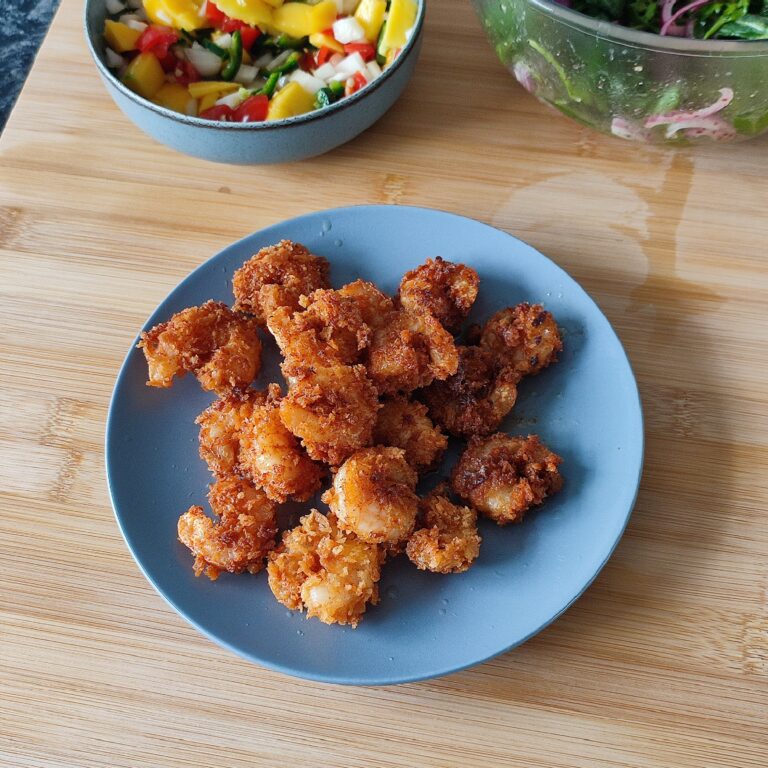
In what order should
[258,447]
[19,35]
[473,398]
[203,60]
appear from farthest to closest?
1. [19,35]
2. [203,60]
3. [473,398]
4. [258,447]

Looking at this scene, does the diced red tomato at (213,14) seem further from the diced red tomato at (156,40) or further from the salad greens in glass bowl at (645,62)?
the salad greens in glass bowl at (645,62)

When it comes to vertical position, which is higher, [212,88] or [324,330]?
[212,88]

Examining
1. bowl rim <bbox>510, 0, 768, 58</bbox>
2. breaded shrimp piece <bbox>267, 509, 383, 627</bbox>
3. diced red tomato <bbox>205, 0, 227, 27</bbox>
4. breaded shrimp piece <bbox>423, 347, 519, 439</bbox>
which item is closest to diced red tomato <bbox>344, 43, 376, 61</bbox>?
diced red tomato <bbox>205, 0, 227, 27</bbox>

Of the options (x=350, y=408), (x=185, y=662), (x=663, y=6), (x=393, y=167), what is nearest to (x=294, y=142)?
(x=393, y=167)

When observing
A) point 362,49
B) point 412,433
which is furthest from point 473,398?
point 362,49

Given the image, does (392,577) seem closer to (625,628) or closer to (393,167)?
Result: (625,628)

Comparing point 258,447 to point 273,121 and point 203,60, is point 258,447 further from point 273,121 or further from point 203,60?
point 203,60

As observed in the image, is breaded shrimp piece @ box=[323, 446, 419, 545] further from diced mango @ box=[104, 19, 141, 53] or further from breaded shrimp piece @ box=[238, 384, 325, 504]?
diced mango @ box=[104, 19, 141, 53]
